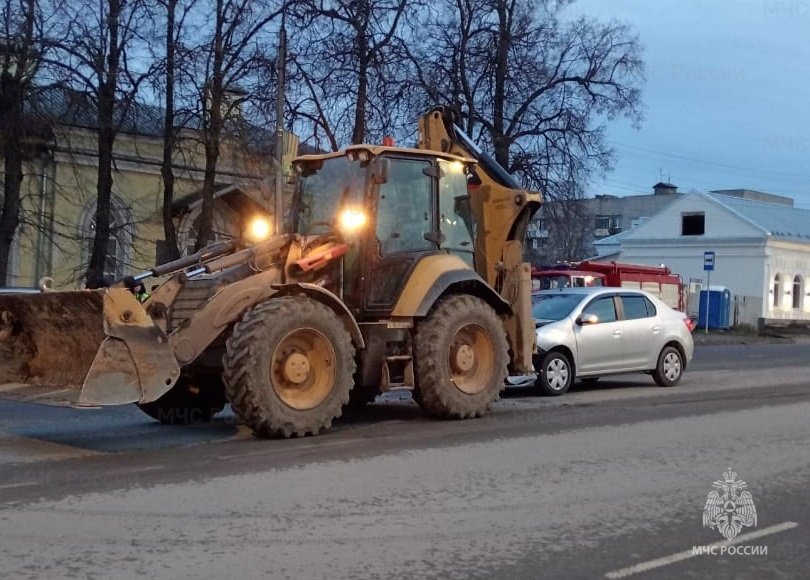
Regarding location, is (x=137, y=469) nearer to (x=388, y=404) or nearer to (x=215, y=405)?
(x=215, y=405)

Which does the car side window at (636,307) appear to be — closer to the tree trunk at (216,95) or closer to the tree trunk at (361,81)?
the tree trunk at (361,81)

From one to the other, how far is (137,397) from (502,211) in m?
5.32

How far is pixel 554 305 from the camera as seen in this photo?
599 inches

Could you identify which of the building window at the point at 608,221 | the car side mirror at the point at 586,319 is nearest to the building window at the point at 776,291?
the car side mirror at the point at 586,319

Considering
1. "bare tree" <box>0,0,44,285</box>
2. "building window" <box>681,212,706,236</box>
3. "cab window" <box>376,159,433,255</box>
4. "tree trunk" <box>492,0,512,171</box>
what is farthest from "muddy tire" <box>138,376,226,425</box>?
"building window" <box>681,212,706,236</box>

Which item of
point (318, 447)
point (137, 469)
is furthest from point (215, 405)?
point (137, 469)

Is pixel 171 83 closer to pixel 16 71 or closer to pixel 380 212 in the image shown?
pixel 16 71

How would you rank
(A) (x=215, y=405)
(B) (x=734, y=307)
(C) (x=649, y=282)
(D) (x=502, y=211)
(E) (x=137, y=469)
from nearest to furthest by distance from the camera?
(E) (x=137, y=469) < (A) (x=215, y=405) < (D) (x=502, y=211) < (C) (x=649, y=282) < (B) (x=734, y=307)

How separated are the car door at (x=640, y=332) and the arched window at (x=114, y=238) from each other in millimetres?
17787

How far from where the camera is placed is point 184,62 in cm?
2417

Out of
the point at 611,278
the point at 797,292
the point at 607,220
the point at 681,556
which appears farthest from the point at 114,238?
the point at 607,220

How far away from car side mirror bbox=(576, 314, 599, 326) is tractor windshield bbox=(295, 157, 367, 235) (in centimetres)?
524

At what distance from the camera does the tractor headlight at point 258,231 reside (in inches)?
443

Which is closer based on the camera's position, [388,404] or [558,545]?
[558,545]
